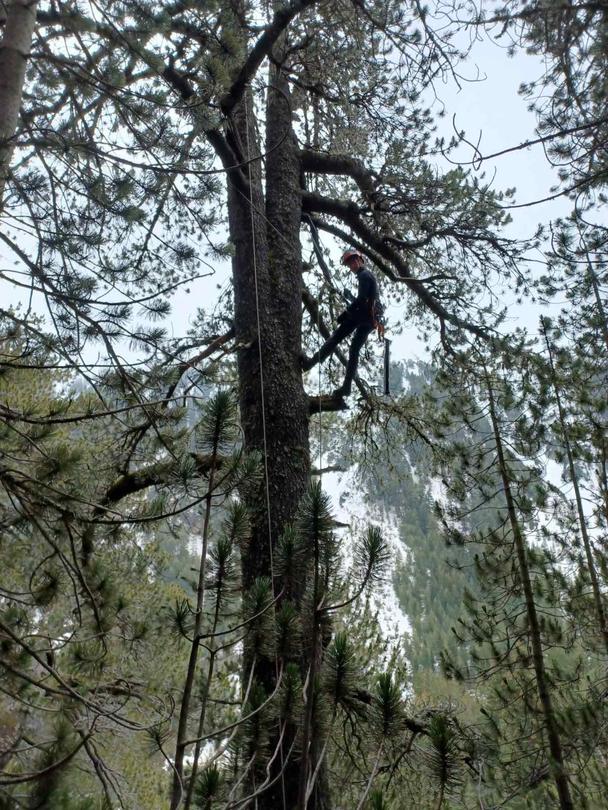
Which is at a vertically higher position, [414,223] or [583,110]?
[414,223]

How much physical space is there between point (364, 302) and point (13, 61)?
2.67 metres

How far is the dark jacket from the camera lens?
4.16 meters

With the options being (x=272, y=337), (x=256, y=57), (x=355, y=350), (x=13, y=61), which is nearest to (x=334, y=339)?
(x=355, y=350)

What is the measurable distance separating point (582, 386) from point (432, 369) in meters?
1.25

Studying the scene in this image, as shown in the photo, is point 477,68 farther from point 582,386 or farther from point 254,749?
point 254,749

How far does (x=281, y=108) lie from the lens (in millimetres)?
4363

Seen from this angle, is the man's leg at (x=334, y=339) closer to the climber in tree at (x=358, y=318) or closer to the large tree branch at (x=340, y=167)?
the climber in tree at (x=358, y=318)

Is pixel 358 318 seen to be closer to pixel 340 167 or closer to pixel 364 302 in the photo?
pixel 364 302

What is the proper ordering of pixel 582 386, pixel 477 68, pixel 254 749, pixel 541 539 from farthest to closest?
1. pixel 541 539
2. pixel 582 386
3. pixel 477 68
4. pixel 254 749

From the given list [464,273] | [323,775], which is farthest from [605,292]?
[323,775]

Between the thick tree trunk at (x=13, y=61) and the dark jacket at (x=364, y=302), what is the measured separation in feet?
8.25

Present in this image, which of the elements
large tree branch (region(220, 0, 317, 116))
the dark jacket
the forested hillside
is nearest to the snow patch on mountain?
the forested hillside

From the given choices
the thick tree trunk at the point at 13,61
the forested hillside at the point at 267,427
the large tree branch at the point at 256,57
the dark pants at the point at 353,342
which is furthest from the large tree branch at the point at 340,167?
the thick tree trunk at the point at 13,61

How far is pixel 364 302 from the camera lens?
4234 mm
